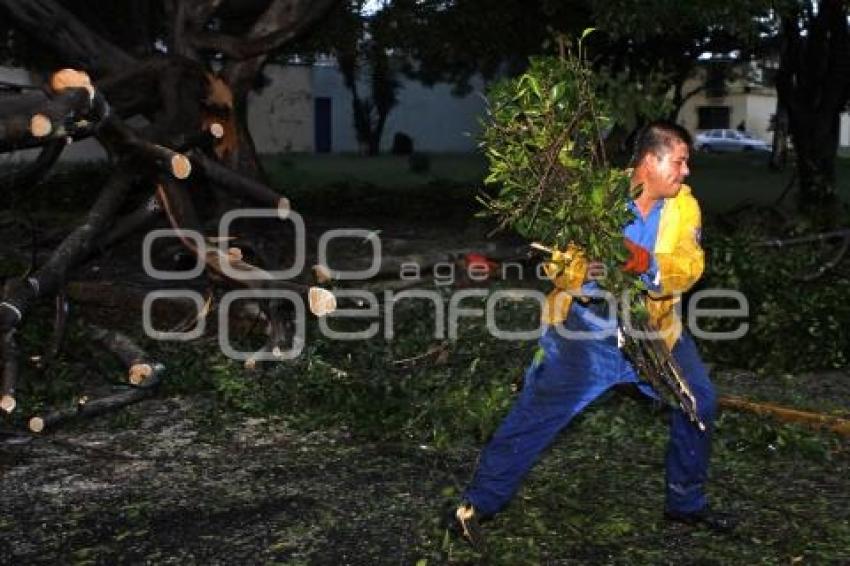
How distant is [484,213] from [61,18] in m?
8.68

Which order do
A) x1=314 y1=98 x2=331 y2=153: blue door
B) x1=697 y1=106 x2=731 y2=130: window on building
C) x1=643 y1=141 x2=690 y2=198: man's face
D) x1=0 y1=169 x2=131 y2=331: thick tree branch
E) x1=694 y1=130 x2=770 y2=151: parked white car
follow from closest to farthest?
x1=643 y1=141 x2=690 y2=198: man's face
x1=0 y1=169 x2=131 y2=331: thick tree branch
x1=314 y1=98 x2=331 y2=153: blue door
x1=694 y1=130 x2=770 y2=151: parked white car
x1=697 y1=106 x2=731 y2=130: window on building

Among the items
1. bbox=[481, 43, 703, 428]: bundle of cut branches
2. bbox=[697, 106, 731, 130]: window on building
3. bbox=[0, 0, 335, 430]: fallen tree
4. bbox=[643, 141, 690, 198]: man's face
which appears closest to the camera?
bbox=[481, 43, 703, 428]: bundle of cut branches

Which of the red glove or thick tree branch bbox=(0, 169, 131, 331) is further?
thick tree branch bbox=(0, 169, 131, 331)

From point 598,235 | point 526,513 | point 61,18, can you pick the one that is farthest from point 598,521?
point 61,18

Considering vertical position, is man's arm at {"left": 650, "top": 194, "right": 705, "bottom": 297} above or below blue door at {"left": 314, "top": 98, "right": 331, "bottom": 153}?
below

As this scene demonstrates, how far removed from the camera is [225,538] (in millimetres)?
4391

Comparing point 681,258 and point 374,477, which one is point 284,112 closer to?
point 374,477

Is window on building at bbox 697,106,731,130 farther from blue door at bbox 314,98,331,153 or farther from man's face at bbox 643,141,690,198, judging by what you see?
man's face at bbox 643,141,690,198

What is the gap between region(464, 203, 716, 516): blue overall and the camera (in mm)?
4039

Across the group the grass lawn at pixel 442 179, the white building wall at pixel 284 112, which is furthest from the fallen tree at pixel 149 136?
the white building wall at pixel 284 112

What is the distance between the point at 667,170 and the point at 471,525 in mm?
1619

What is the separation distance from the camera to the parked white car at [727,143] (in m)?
59.4

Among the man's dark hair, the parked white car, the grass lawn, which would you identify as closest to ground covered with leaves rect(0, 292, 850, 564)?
the man's dark hair

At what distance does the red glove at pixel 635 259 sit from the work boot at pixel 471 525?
3.82ft
